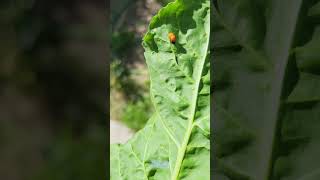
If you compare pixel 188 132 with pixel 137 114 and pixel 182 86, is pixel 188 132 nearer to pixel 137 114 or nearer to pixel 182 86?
pixel 182 86

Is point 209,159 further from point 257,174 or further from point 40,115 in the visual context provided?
point 40,115

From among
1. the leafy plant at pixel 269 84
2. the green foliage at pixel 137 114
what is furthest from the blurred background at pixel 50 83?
the green foliage at pixel 137 114

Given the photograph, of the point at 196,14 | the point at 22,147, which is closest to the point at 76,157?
the point at 22,147

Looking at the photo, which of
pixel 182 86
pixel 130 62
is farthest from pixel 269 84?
pixel 130 62

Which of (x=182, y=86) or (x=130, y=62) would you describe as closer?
(x=182, y=86)

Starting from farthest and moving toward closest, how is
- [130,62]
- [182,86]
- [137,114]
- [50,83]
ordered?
[130,62]
[137,114]
[182,86]
[50,83]

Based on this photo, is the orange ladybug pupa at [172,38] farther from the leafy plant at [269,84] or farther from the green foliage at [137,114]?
the green foliage at [137,114]
